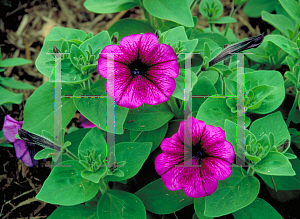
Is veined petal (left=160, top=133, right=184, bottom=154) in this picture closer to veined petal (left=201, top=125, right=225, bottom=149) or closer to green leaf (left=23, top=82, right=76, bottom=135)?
veined petal (left=201, top=125, right=225, bottom=149)

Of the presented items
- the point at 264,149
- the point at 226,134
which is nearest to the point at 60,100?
the point at 226,134

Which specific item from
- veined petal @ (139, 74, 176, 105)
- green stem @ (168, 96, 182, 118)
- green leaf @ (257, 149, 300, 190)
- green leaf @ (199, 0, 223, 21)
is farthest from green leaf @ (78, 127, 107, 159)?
green leaf @ (199, 0, 223, 21)

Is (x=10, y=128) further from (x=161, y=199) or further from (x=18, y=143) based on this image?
(x=161, y=199)

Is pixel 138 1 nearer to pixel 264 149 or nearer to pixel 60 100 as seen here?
pixel 60 100

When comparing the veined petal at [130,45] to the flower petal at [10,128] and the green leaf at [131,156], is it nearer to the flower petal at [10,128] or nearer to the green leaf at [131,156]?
Answer: the green leaf at [131,156]

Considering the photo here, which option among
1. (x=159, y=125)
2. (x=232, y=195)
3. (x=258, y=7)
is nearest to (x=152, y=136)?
(x=159, y=125)

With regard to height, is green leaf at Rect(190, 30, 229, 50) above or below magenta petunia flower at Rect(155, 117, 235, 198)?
above

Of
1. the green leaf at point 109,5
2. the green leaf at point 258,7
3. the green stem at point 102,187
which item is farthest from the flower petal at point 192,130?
the green leaf at point 258,7
